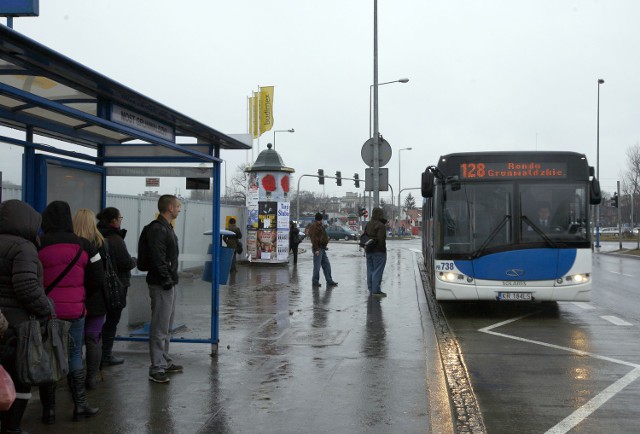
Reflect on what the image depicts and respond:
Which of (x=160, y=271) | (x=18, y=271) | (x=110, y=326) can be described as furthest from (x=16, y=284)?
(x=110, y=326)

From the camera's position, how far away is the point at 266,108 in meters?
33.9

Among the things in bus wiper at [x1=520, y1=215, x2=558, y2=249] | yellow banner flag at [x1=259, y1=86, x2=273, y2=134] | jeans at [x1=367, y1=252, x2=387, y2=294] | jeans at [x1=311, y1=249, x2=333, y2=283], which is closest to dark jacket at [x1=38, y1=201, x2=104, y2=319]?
bus wiper at [x1=520, y1=215, x2=558, y2=249]

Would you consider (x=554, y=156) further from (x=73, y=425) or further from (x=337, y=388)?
(x=73, y=425)

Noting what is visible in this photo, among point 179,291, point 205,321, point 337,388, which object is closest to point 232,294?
point 205,321

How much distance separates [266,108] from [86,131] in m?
26.5

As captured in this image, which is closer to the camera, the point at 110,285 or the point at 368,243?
the point at 110,285

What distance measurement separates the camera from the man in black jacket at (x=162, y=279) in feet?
21.9

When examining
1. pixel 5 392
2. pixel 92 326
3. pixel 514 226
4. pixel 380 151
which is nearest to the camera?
pixel 5 392

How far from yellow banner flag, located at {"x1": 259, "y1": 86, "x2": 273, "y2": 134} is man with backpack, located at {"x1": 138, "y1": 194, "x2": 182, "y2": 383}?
27431mm

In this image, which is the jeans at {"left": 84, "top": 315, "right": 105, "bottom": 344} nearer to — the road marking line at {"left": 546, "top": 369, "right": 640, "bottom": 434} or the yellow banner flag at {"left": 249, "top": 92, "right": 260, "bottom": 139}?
the road marking line at {"left": 546, "top": 369, "right": 640, "bottom": 434}

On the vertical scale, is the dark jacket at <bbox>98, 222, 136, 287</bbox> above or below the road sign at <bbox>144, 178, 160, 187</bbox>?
below

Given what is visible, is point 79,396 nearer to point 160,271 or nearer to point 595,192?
point 160,271

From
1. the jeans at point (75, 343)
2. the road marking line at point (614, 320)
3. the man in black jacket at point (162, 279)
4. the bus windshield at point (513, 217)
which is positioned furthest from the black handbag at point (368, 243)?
the jeans at point (75, 343)

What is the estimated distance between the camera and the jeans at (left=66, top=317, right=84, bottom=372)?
220 inches
